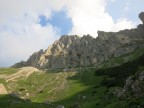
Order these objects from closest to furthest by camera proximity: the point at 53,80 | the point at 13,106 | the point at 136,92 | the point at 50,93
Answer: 1. the point at 136,92
2. the point at 13,106
3. the point at 50,93
4. the point at 53,80

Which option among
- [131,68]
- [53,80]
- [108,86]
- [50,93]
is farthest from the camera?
[53,80]

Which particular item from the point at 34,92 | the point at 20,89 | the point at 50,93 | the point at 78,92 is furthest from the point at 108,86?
the point at 20,89

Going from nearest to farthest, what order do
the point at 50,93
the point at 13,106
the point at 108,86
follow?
the point at 13,106 < the point at 108,86 < the point at 50,93

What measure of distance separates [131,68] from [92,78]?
21.4 meters

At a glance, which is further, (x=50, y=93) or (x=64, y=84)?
(x=64, y=84)

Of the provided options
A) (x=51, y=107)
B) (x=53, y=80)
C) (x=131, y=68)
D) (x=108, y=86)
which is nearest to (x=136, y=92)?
(x=51, y=107)

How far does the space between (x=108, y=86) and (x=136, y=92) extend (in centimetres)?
8009

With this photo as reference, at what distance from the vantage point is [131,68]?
576ft

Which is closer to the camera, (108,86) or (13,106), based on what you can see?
(13,106)

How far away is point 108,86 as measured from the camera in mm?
145375

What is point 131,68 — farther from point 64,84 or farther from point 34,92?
point 34,92

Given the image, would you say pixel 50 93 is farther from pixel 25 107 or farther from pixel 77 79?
pixel 25 107

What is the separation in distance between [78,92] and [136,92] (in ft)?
269

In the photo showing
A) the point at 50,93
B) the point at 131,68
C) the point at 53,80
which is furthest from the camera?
the point at 53,80
